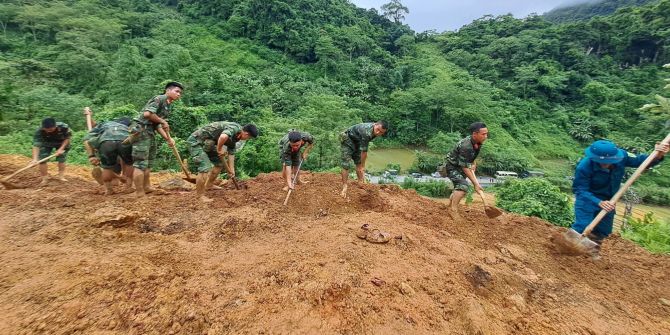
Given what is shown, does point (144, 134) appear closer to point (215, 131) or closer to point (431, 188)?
point (215, 131)

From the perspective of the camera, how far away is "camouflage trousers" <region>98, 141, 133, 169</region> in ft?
15.1

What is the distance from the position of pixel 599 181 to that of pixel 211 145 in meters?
4.46

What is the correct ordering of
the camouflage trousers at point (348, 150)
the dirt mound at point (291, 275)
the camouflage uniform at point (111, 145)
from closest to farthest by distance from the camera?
the dirt mound at point (291, 275), the camouflage uniform at point (111, 145), the camouflage trousers at point (348, 150)

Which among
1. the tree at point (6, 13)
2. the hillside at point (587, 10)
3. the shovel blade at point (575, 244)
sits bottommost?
the shovel blade at point (575, 244)

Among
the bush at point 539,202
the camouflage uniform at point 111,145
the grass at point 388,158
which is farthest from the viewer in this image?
the grass at point 388,158

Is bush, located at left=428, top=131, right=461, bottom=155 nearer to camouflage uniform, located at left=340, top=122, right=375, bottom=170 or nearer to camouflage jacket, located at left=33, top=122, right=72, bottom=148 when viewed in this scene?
camouflage uniform, located at left=340, top=122, right=375, bottom=170

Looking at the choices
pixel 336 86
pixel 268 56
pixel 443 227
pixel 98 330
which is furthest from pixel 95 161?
pixel 268 56

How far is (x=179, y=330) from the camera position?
2.20m

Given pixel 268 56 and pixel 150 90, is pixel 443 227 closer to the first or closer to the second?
pixel 150 90

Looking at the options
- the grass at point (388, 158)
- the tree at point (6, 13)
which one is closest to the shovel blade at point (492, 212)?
the grass at point (388, 158)

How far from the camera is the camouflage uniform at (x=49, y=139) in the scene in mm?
5434

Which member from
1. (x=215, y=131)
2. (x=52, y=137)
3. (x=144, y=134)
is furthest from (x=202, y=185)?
(x=52, y=137)

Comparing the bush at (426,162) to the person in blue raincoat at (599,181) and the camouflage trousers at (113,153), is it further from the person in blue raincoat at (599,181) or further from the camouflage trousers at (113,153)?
the camouflage trousers at (113,153)

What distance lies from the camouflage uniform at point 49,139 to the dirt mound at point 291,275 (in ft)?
4.43
